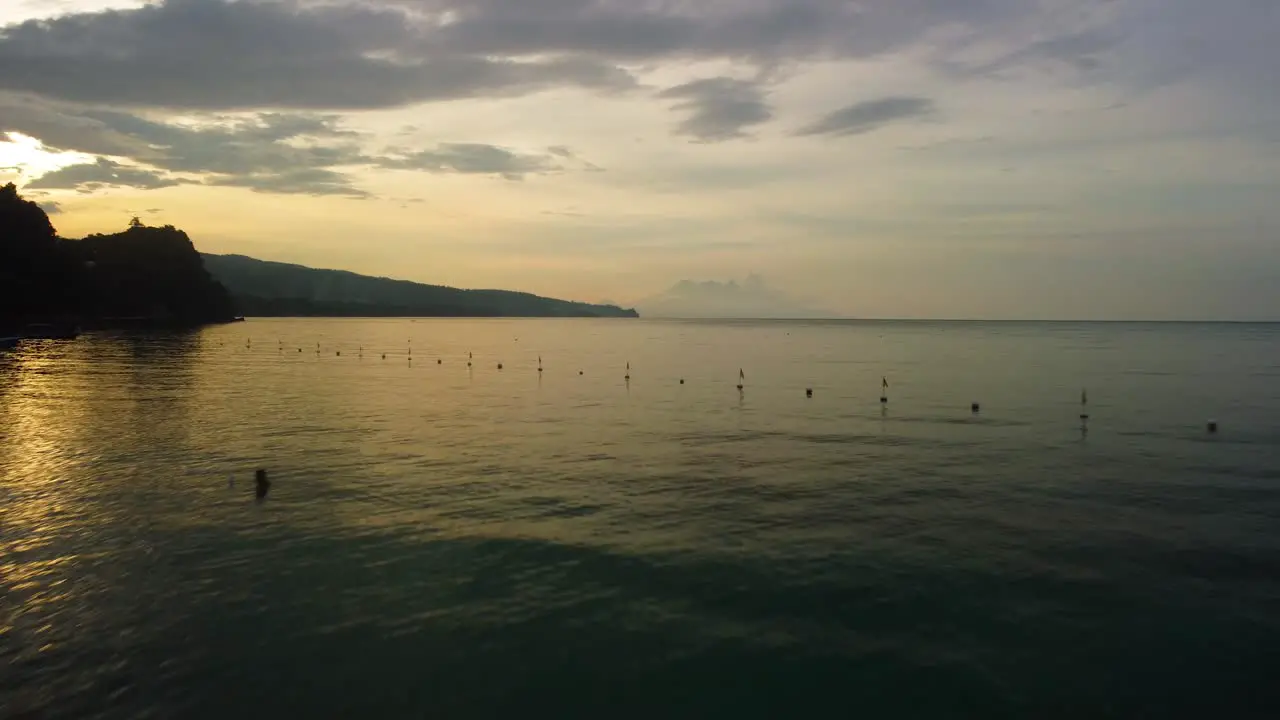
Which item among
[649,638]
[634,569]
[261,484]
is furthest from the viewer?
[261,484]

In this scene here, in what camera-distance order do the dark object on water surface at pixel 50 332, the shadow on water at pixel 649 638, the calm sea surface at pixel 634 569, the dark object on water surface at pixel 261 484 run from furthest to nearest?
the dark object on water surface at pixel 50 332
the dark object on water surface at pixel 261 484
the calm sea surface at pixel 634 569
the shadow on water at pixel 649 638

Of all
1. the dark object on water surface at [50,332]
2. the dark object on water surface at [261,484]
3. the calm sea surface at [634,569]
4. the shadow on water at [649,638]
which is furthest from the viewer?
the dark object on water surface at [50,332]

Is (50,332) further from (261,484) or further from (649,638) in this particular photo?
(649,638)

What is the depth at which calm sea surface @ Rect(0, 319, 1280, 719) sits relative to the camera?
53.9 feet

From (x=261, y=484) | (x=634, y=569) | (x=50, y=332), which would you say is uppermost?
(x=50, y=332)

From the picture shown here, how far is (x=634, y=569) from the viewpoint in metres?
23.1

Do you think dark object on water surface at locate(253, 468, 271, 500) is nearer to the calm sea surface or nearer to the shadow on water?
the calm sea surface

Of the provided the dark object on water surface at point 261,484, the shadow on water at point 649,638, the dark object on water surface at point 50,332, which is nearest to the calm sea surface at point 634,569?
the shadow on water at point 649,638

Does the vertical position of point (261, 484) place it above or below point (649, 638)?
above

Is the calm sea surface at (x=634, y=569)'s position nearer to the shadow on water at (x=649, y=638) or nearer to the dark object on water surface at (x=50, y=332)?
the shadow on water at (x=649, y=638)

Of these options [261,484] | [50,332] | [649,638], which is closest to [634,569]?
[649,638]

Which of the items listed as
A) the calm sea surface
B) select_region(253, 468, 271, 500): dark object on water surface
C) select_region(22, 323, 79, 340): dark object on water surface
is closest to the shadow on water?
the calm sea surface

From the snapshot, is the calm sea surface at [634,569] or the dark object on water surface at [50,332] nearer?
the calm sea surface at [634,569]

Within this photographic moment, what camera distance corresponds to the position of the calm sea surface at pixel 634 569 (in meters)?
16.4
